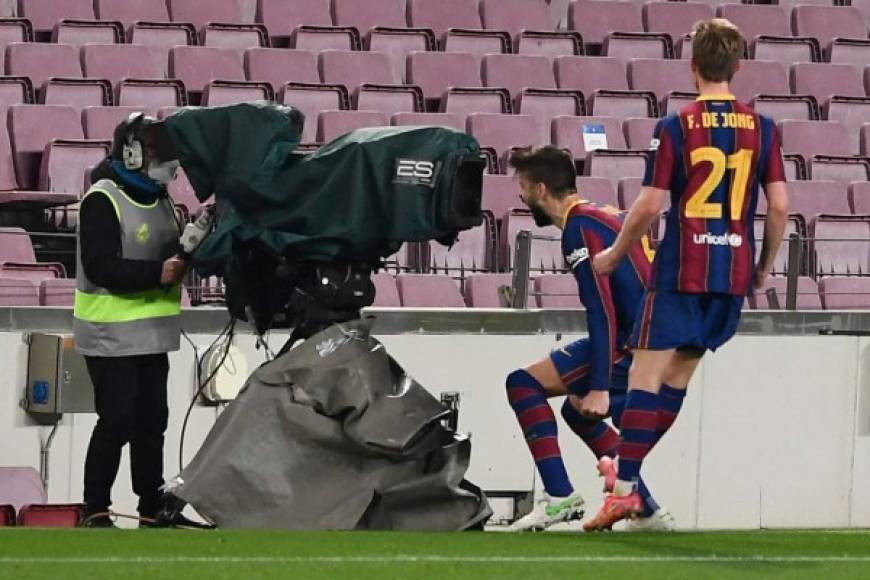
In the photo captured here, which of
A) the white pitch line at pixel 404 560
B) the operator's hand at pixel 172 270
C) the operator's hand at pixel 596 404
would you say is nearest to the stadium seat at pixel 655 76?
the operator's hand at pixel 172 270

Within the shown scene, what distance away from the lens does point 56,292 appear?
1001cm

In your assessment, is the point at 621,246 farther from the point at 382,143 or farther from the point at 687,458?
the point at 687,458

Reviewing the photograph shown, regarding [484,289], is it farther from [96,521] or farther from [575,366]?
[96,521]

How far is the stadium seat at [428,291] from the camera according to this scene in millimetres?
11141

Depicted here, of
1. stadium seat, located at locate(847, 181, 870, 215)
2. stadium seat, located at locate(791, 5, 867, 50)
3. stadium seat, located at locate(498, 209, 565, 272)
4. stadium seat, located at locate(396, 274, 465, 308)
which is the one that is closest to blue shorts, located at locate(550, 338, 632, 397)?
stadium seat, located at locate(396, 274, 465, 308)

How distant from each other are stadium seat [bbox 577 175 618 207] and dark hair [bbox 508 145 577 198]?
4673 mm

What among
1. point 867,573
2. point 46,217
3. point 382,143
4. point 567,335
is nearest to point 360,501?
point 382,143

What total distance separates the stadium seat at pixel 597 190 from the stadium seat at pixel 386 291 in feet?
5.43

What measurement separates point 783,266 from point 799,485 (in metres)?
1.72

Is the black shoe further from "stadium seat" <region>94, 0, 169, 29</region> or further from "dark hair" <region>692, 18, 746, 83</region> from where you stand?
"stadium seat" <region>94, 0, 169, 29</region>

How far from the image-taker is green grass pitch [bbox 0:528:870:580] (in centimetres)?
573

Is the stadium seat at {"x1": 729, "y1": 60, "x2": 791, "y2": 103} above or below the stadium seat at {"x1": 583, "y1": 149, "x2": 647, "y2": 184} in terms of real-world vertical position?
above

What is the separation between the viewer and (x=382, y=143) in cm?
752

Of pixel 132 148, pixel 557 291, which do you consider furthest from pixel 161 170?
pixel 557 291
